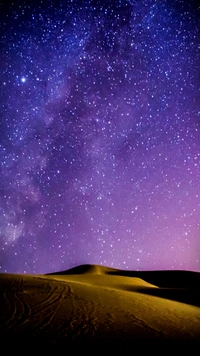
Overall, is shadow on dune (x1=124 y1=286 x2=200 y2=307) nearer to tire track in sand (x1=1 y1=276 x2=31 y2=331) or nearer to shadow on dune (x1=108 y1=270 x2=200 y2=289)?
tire track in sand (x1=1 y1=276 x2=31 y2=331)

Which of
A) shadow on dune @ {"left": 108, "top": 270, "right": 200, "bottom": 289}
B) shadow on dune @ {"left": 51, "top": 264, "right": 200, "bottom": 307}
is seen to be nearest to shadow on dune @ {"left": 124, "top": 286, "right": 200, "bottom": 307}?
shadow on dune @ {"left": 51, "top": 264, "right": 200, "bottom": 307}

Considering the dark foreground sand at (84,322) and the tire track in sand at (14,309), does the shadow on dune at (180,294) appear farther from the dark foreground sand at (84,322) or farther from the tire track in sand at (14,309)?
the tire track in sand at (14,309)

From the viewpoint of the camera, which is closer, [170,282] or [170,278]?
[170,282]

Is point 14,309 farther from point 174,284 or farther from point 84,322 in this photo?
point 174,284

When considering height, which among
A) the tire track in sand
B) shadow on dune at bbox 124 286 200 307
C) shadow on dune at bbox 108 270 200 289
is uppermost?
the tire track in sand

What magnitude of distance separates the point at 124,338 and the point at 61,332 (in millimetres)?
1231

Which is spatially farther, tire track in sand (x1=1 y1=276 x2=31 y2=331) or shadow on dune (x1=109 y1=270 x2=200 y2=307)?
shadow on dune (x1=109 y1=270 x2=200 y2=307)

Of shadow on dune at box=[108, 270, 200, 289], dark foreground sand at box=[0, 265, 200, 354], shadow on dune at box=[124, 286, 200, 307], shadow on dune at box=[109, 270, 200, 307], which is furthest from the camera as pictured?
shadow on dune at box=[108, 270, 200, 289]

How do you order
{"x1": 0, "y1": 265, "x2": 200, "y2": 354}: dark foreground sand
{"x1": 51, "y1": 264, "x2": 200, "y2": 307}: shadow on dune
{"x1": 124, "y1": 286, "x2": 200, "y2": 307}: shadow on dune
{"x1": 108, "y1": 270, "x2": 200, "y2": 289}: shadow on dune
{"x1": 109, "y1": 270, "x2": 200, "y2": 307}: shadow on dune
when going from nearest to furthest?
{"x1": 0, "y1": 265, "x2": 200, "y2": 354}: dark foreground sand
{"x1": 124, "y1": 286, "x2": 200, "y2": 307}: shadow on dune
{"x1": 109, "y1": 270, "x2": 200, "y2": 307}: shadow on dune
{"x1": 51, "y1": 264, "x2": 200, "y2": 307}: shadow on dune
{"x1": 108, "y1": 270, "x2": 200, "y2": 289}: shadow on dune

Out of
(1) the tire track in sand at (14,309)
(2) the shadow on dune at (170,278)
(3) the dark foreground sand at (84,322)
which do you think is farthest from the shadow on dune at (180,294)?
(2) the shadow on dune at (170,278)

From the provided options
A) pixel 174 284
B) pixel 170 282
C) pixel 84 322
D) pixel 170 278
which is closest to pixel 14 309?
pixel 84 322

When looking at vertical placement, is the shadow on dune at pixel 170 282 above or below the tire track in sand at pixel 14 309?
below

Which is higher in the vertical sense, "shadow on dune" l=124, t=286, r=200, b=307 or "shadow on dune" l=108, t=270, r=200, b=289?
"shadow on dune" l=124, t=286, r=200, b=307

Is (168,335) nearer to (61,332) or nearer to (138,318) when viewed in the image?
(138,318)
